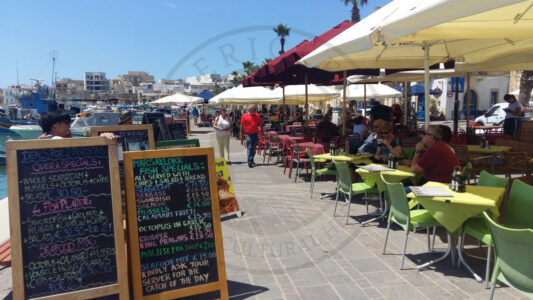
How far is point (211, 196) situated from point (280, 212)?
2807 mm

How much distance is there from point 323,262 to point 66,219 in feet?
8.03

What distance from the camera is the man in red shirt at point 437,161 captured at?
14.4 feet

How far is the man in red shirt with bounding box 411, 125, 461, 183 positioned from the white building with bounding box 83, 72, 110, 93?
566 ft

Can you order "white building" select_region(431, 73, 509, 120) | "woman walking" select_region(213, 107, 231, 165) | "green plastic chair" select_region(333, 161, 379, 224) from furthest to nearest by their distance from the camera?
1. "white building" select_region(431, 73, 509, 120)
2. "woman walking" select_region(213, 107, 231, 165)
3. "green plastic chair" select_region(333, 161, 379, 224)

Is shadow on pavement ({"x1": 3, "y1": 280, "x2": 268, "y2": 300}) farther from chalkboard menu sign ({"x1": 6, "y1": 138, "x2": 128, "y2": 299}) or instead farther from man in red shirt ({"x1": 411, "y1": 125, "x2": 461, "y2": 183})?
man in red shirt ({"x1": 411, "y1": 125, "x2": 461, "y2": 183})

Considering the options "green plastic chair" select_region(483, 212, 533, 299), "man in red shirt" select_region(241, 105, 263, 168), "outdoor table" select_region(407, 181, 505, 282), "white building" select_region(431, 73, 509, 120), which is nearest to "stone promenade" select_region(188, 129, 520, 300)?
"outdoor table" select_region(407, 181, 505, 282)

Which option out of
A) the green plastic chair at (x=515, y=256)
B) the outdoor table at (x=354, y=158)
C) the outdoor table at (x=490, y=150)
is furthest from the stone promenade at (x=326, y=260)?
the outdoor table at (x=490, y=150)

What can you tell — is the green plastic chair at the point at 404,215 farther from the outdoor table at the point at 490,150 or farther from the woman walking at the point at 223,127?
the woman walking at the point at 223,127

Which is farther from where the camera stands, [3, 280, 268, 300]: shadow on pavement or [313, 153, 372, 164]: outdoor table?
[313, 153, 372, 164]: outdoor table

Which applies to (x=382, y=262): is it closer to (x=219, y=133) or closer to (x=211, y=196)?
(x=211, y=196)

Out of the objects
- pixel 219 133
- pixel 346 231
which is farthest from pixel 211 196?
pixel 219 133

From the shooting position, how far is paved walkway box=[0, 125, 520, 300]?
131 inches

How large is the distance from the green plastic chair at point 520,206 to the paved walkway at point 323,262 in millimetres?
568

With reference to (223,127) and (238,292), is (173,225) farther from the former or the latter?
(223,127)
